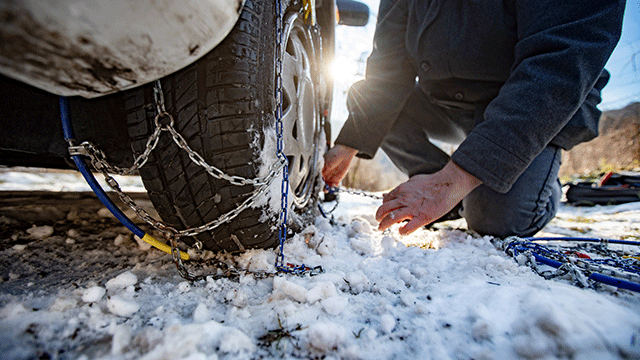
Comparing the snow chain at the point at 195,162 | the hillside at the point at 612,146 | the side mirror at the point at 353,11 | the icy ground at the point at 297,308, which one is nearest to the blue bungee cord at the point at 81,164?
the snow chain at the point at 195,162

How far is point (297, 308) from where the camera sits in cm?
62

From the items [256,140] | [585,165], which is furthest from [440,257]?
[585,165]

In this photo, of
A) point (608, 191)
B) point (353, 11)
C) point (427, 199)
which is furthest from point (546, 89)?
point (608, 191)

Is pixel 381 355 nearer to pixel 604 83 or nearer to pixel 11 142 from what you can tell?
pixel 11 142

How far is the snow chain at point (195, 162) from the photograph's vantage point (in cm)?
64

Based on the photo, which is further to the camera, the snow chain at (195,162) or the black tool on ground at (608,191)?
the black tool on ground at (608,191)

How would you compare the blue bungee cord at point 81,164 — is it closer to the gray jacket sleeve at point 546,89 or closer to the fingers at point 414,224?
the fingers at point 414,224

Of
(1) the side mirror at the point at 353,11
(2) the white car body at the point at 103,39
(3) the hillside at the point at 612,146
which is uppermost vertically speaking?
(1) the side mirror at the point at 353,11

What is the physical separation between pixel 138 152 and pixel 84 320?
374 mm

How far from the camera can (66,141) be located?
65 centimetres

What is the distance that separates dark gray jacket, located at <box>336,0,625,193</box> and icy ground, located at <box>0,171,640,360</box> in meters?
0.49

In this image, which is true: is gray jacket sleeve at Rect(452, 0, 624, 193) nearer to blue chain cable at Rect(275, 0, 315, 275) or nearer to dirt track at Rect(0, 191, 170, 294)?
blue chain cable at Rect(275, 0, 315, 275)

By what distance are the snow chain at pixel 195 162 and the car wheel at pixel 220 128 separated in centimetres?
1

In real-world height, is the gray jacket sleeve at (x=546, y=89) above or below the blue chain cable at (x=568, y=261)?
above
